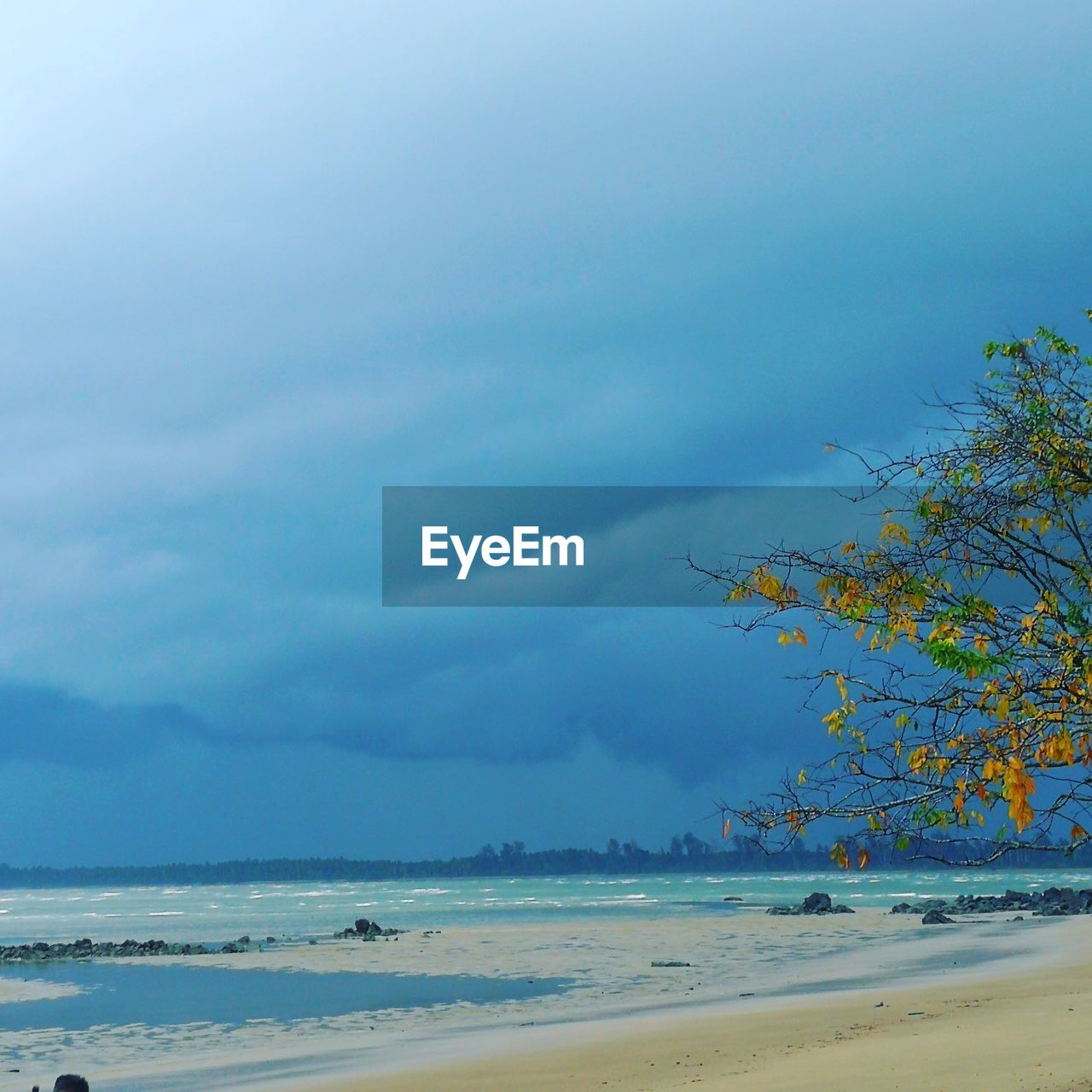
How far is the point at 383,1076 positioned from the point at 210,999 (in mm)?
17625

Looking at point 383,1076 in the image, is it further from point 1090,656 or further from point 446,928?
point 446,928

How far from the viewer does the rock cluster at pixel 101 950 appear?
54.0 metres

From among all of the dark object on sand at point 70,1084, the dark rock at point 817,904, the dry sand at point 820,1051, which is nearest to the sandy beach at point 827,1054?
the dry sand at point 820,1051

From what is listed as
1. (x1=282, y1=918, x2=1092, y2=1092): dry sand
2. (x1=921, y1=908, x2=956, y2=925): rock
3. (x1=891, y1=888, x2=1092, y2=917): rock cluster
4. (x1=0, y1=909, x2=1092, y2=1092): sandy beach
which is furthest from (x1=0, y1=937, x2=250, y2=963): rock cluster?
(x1=891, y1=888, x2=1092, y2=917): rock cluster

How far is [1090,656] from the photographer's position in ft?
25.3

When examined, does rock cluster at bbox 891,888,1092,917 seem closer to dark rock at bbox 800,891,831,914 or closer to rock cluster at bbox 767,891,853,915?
rock cluster at bbox 767,891,853,915

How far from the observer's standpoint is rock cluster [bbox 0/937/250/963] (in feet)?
177

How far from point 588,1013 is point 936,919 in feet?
117

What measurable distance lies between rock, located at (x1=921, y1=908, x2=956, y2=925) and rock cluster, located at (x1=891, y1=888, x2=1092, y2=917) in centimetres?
199

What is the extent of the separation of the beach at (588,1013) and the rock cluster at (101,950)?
8.91 ft

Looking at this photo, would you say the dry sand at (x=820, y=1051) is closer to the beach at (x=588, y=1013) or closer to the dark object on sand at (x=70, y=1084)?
the beach at (x=588, y=1013)

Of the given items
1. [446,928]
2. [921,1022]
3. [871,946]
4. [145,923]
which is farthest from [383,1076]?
[145,923]

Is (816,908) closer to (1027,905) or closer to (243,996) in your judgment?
(1027,905)

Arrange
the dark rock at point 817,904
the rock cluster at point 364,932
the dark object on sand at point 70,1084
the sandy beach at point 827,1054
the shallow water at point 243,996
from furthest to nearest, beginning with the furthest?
1. the dark rock at point 817,904
2. the rock cluster at point 364,932
3. the shallow water at point 243,996
4. the sandy beach at point 827,1054
5. the dark object on sand at point 70,1084
